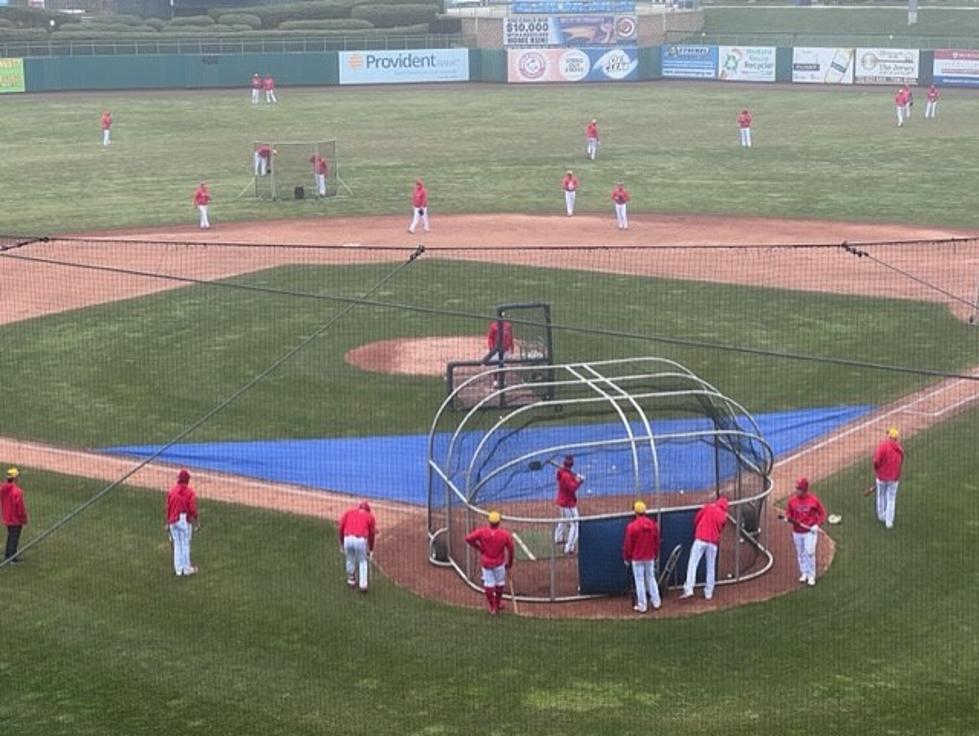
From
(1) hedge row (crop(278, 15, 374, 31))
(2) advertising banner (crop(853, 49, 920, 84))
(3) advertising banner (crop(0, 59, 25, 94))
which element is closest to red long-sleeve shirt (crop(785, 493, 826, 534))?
(2) advertising banner (crop(853, 49, 920, 84))

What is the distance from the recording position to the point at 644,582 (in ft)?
50.4

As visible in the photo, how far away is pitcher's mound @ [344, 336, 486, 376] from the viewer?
2489cm

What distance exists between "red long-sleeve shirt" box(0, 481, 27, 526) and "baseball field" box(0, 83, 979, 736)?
58 cm

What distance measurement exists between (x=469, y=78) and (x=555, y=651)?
62.9m

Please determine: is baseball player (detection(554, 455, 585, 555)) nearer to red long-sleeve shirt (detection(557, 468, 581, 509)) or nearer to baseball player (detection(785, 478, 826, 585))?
red long-sleeve shirt (detection(557, 468, 581, 509))

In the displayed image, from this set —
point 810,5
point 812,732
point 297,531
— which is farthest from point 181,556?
point 810,5

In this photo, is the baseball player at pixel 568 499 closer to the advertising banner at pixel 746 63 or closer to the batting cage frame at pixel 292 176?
the batting cage frame at pixel 292 176

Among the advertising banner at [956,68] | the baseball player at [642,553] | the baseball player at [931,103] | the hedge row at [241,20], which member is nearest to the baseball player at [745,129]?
the baseball player at [931,103]

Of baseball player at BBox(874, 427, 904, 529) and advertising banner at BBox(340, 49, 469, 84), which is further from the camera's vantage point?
advertising banner at BBox(340, 49, 469, 84)

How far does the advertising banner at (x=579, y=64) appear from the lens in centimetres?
7350

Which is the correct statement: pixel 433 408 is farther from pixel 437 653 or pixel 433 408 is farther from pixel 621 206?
pixel 621 206

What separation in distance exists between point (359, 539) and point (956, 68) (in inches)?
2288

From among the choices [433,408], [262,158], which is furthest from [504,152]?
[433,408]

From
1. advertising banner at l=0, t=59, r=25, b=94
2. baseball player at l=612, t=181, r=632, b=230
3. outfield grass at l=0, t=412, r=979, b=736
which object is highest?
advertising banner at l=0, t=59, r=25, b=94
